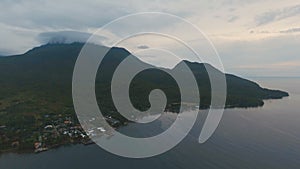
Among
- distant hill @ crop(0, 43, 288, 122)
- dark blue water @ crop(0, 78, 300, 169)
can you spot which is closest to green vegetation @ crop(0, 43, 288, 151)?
distant hill @ crop(0, 43, 288, 122)

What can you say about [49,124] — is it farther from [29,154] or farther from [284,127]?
[284,127]

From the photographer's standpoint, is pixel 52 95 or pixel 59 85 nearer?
pixel 52 95

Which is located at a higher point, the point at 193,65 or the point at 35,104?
the point at 193,65

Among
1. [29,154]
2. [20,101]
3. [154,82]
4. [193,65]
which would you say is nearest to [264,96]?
[154,82]

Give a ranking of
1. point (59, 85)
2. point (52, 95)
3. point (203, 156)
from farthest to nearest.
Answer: point (59, 85) → point (52, 95) → point (203, 156)

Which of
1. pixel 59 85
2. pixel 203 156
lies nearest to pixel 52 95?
pixel 59 85

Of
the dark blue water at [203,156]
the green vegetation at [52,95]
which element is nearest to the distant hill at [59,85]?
the green vegetation at [52,95]

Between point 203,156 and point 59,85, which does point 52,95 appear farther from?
point 203,156

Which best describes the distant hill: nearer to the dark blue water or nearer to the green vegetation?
the green vegetation
